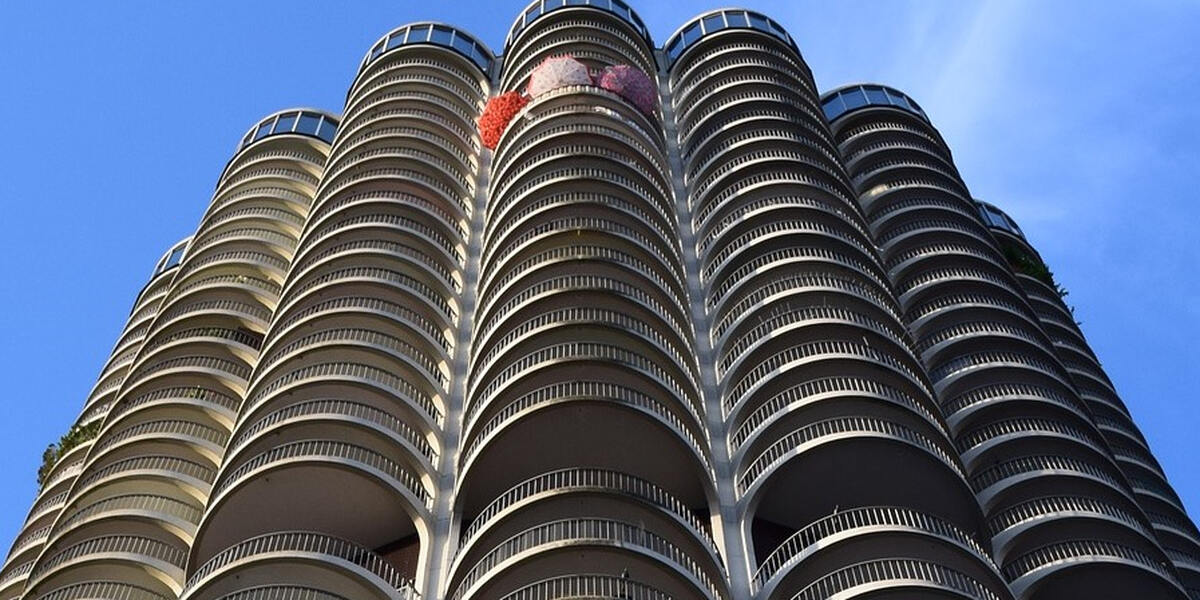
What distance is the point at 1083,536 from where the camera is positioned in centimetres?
3506

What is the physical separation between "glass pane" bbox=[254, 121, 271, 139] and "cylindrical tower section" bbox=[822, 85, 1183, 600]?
25391 millimetres

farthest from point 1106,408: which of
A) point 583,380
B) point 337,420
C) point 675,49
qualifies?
point 337,420

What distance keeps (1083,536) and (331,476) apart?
20.1 meters

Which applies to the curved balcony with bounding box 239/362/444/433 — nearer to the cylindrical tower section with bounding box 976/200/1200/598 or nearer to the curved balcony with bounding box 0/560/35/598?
the curved balcony with bounding box 0/560/35/598

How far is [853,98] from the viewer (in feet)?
194

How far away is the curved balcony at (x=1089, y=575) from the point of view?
110ft

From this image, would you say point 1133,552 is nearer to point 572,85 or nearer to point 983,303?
point 983,303

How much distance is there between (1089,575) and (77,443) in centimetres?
3342

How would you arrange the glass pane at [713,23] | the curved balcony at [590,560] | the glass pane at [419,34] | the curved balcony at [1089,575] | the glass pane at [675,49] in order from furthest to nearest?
the glass pane at [675,49] < the glass pane at [419,34] < the glass pane at [713,23] < the curved balcony at [1089,575] < the curved balcony at [590,560]

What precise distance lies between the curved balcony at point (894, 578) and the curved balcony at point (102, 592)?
1742 centimetres

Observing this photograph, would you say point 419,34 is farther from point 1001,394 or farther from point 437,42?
point 1001,394

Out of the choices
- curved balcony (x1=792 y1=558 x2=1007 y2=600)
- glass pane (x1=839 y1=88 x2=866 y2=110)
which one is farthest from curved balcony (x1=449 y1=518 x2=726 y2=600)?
glass pane (x1=839 y1=88 x2=866 y2=110)

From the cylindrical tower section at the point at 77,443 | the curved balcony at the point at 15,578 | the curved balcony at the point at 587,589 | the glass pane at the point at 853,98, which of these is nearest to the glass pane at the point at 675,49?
the glass pane at the point at 853,98

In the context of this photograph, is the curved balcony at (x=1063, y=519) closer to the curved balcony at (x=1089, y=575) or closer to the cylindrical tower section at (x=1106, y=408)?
the curved balcony at (x=1089, y=575)
